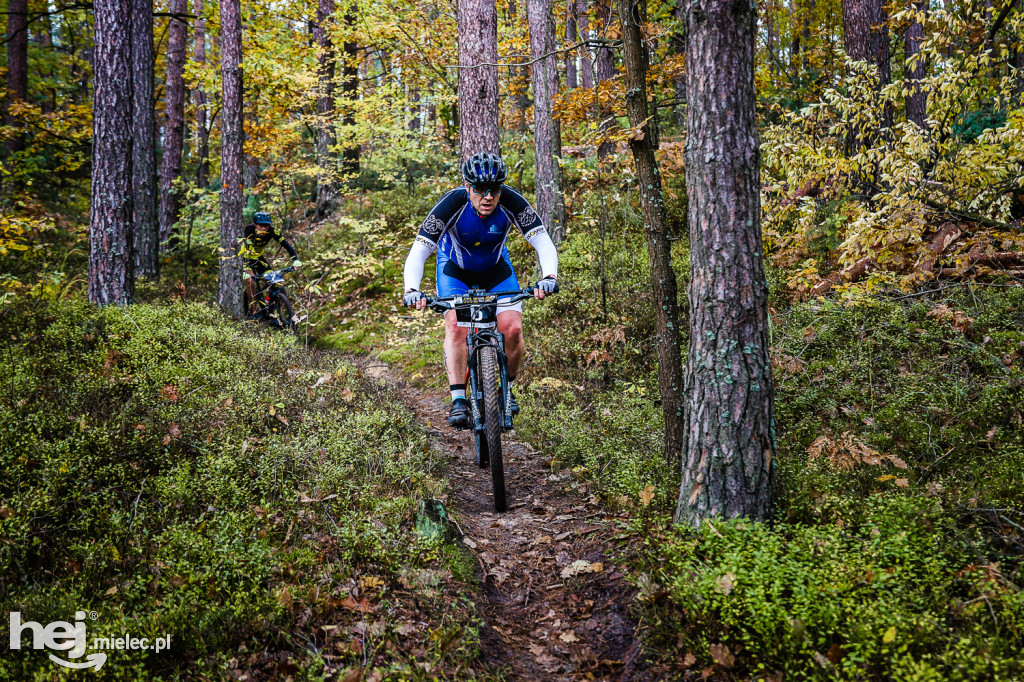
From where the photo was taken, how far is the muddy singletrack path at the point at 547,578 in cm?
328

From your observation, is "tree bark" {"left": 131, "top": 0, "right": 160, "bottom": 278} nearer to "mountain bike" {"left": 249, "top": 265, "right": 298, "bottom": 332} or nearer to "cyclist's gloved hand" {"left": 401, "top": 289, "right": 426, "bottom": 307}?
"mountain bike" {"left": 249, "top": 265, "right": 298, "bottom": 332}

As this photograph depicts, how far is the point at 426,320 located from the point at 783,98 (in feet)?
41.3

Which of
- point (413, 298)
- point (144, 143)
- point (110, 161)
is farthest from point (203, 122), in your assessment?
point (413, 298)

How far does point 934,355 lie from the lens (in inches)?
219

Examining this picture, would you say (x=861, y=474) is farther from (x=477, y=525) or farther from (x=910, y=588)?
(x=477, y=525)

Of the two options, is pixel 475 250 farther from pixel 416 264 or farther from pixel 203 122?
pixel 203 122

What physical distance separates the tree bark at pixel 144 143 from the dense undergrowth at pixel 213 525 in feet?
20.6

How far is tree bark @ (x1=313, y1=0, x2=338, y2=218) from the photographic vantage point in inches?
682

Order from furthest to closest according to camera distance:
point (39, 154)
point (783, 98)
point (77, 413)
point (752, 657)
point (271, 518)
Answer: point (39, 154)
point (783, 98)
point (77, 413)
point (271, 518)
point (752, 657)

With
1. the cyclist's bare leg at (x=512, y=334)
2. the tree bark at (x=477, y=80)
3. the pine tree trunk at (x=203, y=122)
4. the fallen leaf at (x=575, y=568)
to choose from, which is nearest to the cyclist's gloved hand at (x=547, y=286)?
the cyclist's bare leg at (x=512, y=334)

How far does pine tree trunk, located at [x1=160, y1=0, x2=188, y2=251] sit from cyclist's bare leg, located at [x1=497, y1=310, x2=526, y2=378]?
14178mm

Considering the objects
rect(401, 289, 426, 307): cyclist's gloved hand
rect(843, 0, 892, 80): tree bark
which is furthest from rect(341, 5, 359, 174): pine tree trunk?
rect(401, 289, 426, 307): cyclist's gloved hand

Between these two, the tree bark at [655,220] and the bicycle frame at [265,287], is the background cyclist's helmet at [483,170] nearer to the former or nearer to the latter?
the tree bark at [655,220]

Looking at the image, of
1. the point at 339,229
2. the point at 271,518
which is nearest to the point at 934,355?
the point at 271,518
